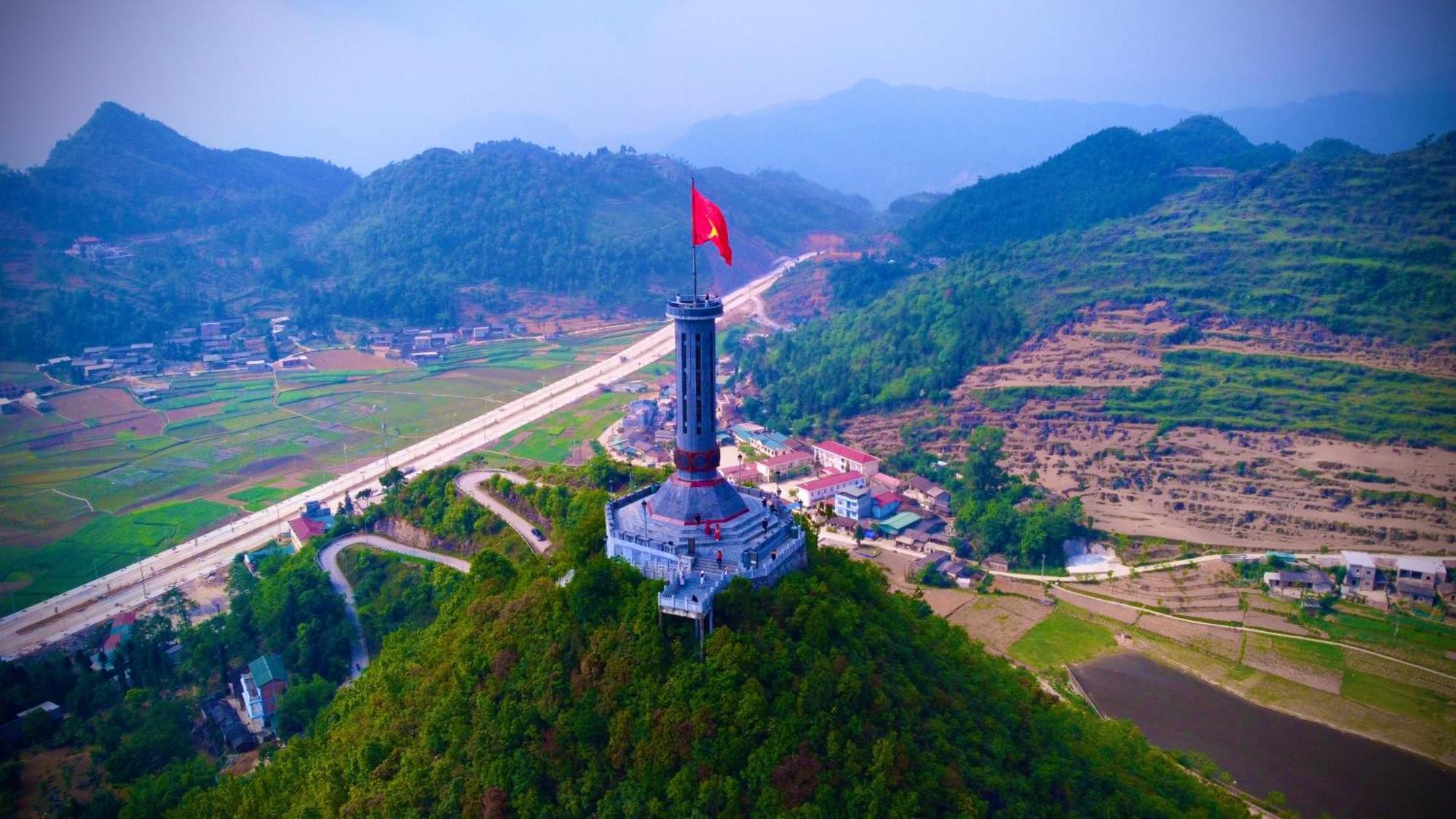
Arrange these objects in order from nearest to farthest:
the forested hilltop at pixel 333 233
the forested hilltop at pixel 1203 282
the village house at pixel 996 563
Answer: the village house at pixel 996 563, the forested hilltop at pixel 1203 282, the forested hilltop at pixel 333 233

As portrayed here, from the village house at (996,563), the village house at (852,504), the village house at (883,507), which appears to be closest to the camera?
the village house at (996,563)

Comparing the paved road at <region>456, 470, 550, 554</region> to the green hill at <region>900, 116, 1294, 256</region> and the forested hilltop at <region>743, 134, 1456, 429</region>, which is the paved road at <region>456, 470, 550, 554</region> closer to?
the forested hilltop at <region>743, 134, 1456, 429</region>

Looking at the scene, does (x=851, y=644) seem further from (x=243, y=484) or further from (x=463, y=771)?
(x=243, y=484)

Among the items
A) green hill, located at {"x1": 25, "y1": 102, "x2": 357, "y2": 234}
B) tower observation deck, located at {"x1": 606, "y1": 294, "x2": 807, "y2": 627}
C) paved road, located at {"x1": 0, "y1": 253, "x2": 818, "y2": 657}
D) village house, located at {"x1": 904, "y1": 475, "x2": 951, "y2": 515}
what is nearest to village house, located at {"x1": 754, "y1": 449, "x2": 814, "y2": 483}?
village house, located at {"x1": 904, "y1": 475, "x2": 951, "y2": 515}

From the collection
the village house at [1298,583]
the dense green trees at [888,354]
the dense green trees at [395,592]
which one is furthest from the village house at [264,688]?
the village house at [1298,583]

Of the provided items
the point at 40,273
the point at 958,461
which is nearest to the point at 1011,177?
the point at 958,461

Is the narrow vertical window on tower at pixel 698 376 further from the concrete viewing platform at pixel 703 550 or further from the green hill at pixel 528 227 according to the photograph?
the green hill at pixel 528 227

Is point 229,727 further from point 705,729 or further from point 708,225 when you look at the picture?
point 708,225
